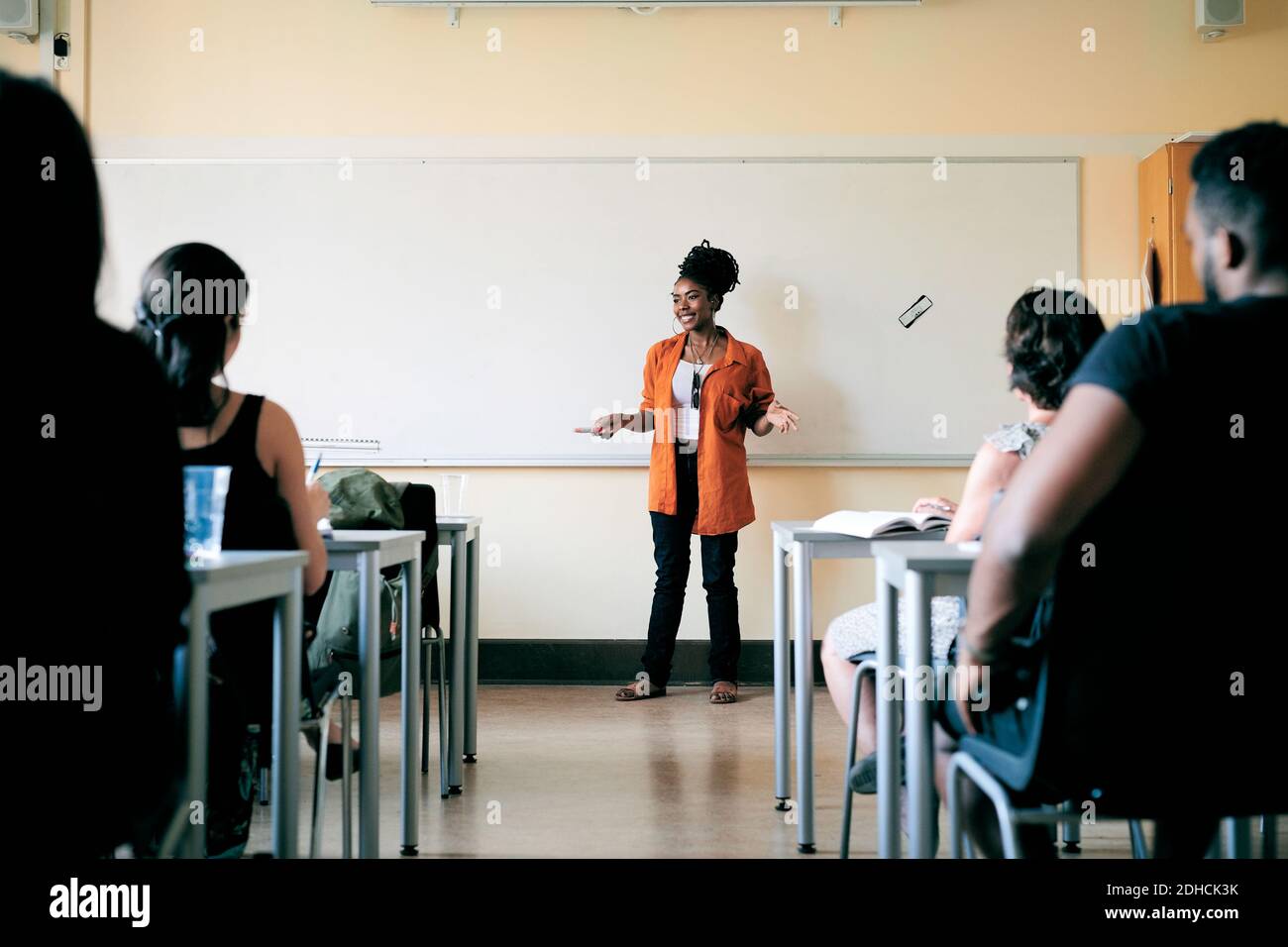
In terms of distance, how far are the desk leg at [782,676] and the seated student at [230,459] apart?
1.11 metres

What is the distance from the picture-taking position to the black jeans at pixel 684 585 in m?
3.97

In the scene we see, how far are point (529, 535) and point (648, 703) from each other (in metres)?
0.87

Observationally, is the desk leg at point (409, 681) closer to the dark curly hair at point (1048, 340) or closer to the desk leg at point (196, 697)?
the desk leg at point (196, 697)

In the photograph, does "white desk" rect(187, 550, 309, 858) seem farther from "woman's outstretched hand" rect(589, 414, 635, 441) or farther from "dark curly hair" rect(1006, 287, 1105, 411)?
"woman's outstretched hand" rect(589, 414, 635, 441)

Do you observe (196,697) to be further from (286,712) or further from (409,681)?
(409,681)

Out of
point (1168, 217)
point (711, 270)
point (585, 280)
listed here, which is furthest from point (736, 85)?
point (1168, 217)

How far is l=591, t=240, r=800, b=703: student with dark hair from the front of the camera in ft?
13.0

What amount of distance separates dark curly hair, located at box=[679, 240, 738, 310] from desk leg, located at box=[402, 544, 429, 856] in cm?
211

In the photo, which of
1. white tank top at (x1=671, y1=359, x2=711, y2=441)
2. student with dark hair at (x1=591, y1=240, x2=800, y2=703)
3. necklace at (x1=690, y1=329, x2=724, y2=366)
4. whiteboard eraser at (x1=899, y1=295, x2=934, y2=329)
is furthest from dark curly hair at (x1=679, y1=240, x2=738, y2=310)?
whiteboard eraser at (x1=899, y1=295, x2=934, y2=329)

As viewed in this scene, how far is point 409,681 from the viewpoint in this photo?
87.4 inches

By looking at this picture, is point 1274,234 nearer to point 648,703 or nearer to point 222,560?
point 222,560

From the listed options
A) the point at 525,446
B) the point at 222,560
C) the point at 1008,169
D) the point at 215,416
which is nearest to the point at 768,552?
the point at 525,446

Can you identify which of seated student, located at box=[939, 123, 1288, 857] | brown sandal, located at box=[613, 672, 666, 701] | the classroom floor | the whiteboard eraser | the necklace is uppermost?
the whiteboard eraser

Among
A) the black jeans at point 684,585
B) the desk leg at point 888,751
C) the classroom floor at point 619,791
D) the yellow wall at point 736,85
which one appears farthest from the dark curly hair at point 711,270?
the desk leg at point 888,751
